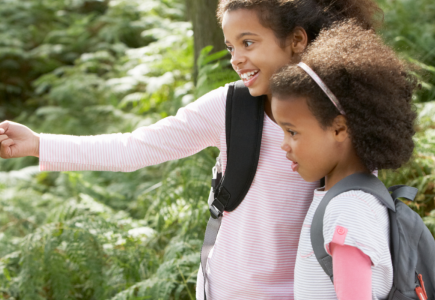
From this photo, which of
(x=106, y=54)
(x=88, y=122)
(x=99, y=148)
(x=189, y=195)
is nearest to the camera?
(x=99, y=148)

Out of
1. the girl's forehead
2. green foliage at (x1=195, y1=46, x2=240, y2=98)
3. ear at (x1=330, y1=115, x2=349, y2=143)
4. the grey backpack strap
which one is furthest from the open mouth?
green foliage at (x1=195, y1=46, x2=240, y2=98)

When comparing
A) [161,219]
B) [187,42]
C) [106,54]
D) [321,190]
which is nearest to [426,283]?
[321,190]

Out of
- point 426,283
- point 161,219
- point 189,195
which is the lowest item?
point 161,219

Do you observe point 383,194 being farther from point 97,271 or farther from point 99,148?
point 97,271

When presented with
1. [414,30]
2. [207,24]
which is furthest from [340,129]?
[414,30]

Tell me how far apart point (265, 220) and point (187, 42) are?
4264mm

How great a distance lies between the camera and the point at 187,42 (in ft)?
17.6

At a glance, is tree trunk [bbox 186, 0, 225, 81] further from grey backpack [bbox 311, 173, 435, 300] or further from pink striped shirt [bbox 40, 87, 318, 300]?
grey backpack [bbox 311, 173, 435, 300]

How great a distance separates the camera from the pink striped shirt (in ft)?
4.74

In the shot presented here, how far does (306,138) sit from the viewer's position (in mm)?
1212

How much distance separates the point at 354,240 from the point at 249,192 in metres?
0.48

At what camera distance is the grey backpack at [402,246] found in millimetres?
1125

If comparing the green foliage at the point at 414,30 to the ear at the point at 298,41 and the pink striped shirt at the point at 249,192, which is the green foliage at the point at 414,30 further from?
the pink striped shirt at the point at 249,192

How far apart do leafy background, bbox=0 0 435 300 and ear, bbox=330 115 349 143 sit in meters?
Answer: 0.36
